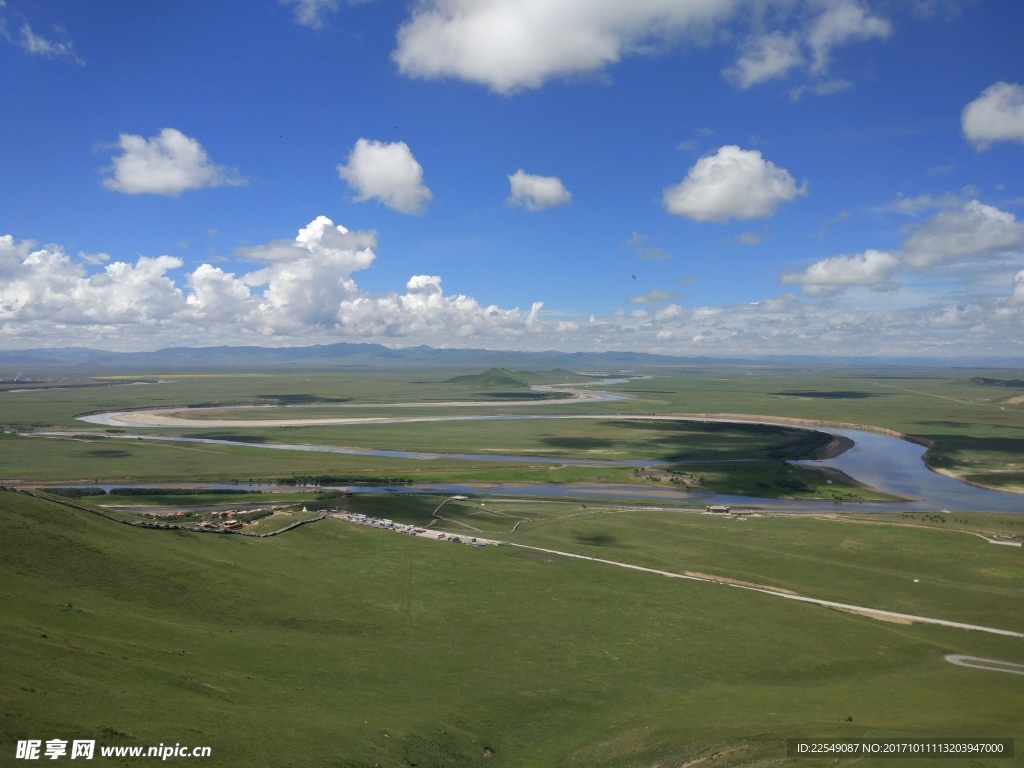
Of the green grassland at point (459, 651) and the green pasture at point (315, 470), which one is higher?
the green grassland at point (459, 651)

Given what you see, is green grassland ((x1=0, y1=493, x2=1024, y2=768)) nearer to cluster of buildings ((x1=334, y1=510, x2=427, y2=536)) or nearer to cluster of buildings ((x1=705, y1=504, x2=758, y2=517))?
cluster of buildings ((x1=334, y1=510, x2=427, y2=536))

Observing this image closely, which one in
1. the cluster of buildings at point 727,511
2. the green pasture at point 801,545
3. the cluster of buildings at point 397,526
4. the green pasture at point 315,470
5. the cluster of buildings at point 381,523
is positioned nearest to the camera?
the green pasture at point 801,545

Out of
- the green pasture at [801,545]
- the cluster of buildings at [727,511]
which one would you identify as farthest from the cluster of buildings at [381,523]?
the cluster of buildings at [727,511]

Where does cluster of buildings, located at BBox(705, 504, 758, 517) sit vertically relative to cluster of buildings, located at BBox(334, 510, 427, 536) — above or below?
below

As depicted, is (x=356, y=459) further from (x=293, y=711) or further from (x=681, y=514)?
(x=293, y=711)

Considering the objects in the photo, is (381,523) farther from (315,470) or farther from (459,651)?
(315,470)

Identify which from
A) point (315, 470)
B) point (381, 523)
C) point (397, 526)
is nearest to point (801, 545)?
point (397, 526)

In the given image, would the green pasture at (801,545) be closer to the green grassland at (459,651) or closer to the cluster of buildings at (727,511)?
the green grassland at (459,651)

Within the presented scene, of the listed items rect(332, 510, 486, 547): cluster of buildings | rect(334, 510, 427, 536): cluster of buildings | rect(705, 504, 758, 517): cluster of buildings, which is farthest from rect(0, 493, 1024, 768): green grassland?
rect(705, 504, 758, 517): cluster of buildings
